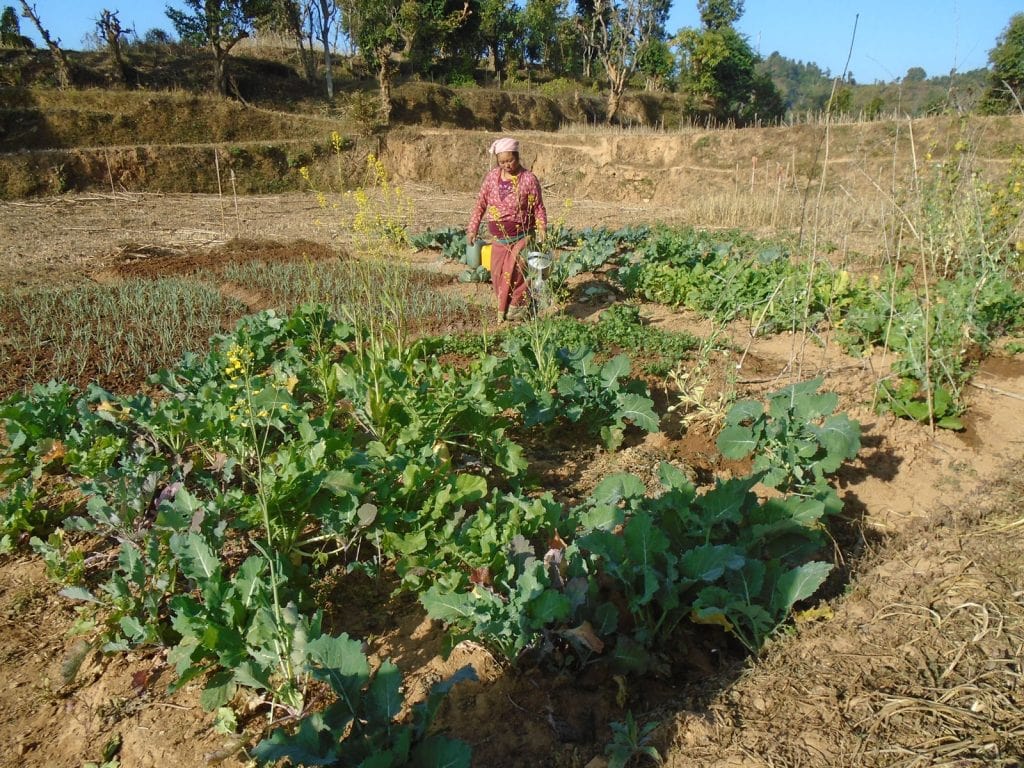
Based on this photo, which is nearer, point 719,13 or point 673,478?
point 673,478

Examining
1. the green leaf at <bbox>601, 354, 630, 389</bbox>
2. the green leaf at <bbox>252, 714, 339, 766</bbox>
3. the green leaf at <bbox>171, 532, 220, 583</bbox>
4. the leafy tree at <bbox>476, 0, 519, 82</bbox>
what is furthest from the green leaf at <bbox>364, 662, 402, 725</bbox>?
the leafy tree at <bbox>476, 0, 519, 82</bbox>

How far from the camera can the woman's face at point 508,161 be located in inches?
228

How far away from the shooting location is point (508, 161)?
19.2ft

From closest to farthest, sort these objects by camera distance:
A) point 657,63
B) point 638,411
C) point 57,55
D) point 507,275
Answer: point 638,411 < point 507,275 < point 57,55 < point 657,63

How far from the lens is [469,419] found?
352cm

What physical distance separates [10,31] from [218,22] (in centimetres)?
835

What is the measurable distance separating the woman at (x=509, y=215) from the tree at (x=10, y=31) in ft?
92.1

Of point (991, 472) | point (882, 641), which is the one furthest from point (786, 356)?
point (882, 641)

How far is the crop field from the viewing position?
1.91m

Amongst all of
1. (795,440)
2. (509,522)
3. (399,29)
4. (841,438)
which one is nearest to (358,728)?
(509,522)

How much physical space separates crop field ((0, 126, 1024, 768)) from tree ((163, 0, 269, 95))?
23405 mm

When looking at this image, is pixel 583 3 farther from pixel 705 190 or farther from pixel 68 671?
pixel 68 671

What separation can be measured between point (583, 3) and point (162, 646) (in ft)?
135

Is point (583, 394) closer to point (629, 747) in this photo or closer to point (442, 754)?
point (629, 747)
